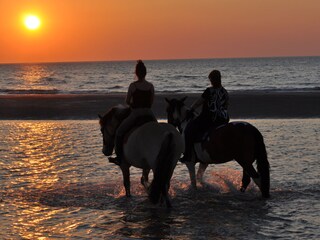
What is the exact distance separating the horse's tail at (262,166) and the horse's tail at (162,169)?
1820 mm

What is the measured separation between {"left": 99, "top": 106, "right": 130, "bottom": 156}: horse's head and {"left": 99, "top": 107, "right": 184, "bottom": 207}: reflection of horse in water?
18 mm

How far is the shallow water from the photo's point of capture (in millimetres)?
7727

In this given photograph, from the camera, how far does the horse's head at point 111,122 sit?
9.77m

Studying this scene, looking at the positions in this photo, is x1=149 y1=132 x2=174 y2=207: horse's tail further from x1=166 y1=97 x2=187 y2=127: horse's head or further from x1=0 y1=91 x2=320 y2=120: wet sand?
x1=0 y1=91 x2=320 y2=120: wet sand

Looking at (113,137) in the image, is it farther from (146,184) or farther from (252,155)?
(252,155)

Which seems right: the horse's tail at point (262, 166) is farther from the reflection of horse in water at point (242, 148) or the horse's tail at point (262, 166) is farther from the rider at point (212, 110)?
the rider at point (212, 110)

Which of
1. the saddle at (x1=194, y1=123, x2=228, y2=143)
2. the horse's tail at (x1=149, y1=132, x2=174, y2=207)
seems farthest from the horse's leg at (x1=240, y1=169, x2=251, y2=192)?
the horse's tail at (x1=149, y1=132, x2=174, y2=207)

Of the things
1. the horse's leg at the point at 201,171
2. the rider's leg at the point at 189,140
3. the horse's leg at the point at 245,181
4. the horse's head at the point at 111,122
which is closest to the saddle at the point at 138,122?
Answer: the horse's head at the point at 111,122

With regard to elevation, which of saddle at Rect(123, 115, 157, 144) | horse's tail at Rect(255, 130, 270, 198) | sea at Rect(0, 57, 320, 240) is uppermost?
saddle at Rect(123, 115, 157, 144)

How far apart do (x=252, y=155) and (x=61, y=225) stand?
11.9ft

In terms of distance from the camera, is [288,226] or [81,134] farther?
[81,134]

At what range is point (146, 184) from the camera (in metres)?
10.1

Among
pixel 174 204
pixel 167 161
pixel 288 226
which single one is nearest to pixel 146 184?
pixel 174 204

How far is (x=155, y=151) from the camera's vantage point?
8.78m
